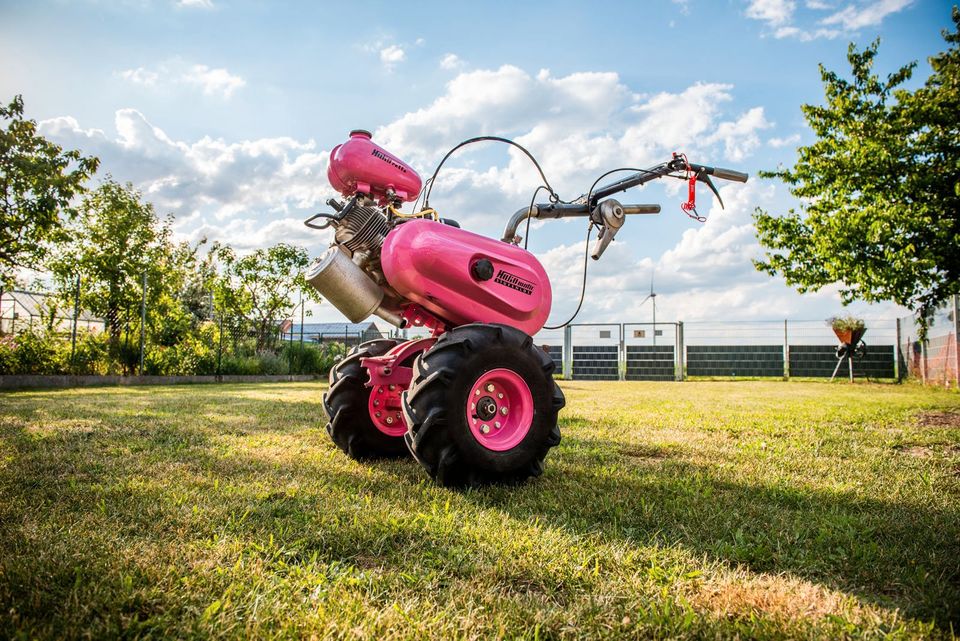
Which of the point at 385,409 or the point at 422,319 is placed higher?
the point at 422,319

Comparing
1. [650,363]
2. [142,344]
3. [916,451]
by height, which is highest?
[142,344]

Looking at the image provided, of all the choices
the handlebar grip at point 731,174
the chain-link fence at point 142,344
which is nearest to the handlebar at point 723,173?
the handlebar grip at point 731,174

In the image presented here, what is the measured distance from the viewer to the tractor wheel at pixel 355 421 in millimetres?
3926

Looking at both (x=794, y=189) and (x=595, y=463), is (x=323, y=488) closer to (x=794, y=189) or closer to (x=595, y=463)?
(x=595, y=463)

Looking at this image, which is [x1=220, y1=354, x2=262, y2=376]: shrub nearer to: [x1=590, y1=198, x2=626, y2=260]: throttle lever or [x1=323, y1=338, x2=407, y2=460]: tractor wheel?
[x1=323, y1=338, x2=407, y2=460]: tractor wheel

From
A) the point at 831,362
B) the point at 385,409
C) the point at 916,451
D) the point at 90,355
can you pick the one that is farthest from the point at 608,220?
the point at 831,362

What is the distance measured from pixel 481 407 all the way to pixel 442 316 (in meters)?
0.71

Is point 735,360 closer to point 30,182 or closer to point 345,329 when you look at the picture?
point 345,329

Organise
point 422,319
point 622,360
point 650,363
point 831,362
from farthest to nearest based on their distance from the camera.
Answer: point 622,360, point 650,363, point 831,362, point 422,319

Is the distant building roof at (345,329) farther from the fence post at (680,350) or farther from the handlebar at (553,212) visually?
the fence post at (680,350)

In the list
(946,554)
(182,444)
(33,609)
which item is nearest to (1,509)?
(33,609)

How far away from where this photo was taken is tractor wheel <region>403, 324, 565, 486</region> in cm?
295

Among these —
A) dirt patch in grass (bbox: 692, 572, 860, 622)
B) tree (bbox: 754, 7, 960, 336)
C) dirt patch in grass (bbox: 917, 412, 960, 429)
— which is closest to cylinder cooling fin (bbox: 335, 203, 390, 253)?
dirt patch in grass (bbox: 692, 572, 860, 622)

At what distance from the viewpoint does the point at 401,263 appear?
10.9ft
